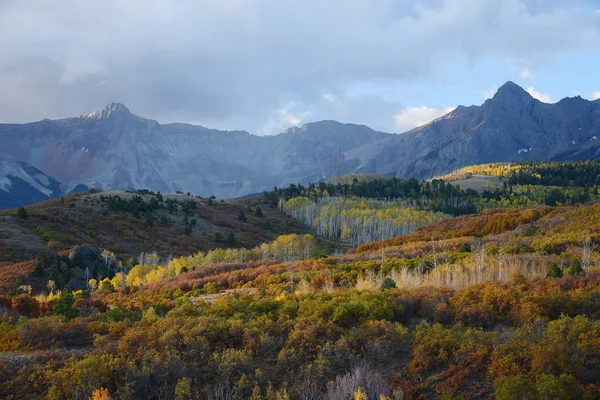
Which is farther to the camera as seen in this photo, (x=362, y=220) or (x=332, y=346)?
(x=362, y=220)

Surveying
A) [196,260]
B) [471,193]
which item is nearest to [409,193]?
[471,193]

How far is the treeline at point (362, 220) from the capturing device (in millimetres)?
107500

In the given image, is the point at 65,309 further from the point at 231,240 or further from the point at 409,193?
the point at 409,193

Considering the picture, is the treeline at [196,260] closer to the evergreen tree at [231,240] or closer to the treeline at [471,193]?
A: the evergreen tree at [231,240]

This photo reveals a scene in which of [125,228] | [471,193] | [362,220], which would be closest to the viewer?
[125,228]

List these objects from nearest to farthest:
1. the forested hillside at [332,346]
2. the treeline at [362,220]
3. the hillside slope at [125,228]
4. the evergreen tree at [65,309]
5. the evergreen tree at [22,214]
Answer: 1. the forested hillside at [332,346]
2. the evergreen tree at [65,309]
3. the hillside slope at [125,228]
4. the evergreen tree at [22,214]
5. the treeline at [362,220]

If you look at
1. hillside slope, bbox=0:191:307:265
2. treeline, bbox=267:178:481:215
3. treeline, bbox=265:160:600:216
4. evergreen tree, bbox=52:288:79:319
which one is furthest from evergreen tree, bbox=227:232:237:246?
evergreen tree, bbox=52:288:79:319

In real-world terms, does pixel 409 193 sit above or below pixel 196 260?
Answer: above

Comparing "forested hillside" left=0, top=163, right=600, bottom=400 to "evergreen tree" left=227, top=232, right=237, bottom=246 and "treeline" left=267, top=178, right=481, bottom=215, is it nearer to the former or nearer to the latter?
"evergreen tree" left=227, top=232, right=237, bottom=246

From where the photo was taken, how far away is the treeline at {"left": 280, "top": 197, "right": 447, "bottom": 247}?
108 m

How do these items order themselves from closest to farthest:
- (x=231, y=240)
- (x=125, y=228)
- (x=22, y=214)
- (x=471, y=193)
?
(x=22, y=214) < (x=125, y=228) < (x=231, y=240) < (x=471, y=193)

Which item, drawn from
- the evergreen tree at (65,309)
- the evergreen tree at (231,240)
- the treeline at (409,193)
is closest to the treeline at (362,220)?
the treeline at (409,193)

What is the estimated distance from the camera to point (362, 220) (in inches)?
4483

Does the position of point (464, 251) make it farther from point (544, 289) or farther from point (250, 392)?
point (250, 392)
